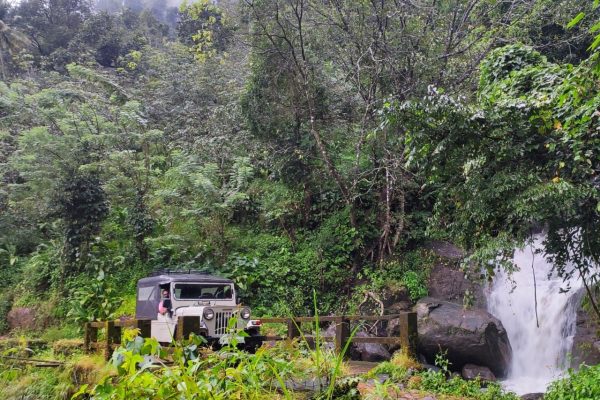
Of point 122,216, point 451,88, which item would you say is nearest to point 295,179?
point 451,88

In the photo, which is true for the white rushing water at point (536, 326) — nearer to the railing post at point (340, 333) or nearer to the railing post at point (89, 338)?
the railing post at point (340, 333)

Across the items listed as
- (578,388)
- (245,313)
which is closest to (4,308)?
(245,313)

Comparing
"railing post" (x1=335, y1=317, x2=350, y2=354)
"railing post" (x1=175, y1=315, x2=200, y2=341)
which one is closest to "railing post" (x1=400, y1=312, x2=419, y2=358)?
"railing post" (x1=335, y1=317, x2=350, y2=354)

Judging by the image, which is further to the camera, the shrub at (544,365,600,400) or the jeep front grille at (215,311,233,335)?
the jeep front grille at (215,311,233,335)

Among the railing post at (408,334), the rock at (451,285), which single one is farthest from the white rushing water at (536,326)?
the railing post at (408,334)

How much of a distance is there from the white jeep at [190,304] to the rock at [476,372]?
4688 millimetres

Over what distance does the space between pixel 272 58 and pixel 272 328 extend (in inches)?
304

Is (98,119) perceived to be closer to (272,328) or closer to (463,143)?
(272,328)

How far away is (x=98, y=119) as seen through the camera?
18.8m

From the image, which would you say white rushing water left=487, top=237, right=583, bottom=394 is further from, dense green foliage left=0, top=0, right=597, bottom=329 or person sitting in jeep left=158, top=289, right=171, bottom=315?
person sitting in jeep left=158, top=289, right=171, bottom=315

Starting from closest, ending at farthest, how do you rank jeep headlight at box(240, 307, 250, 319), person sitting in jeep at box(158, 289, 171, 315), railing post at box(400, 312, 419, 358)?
railing post at box(400, 312, 419, 358)
jeep headlight at box(240, 307, 250, 319)
person sitting in jeep at box(158, 289, 171, 315)

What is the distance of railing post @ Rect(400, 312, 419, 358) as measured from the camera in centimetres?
700

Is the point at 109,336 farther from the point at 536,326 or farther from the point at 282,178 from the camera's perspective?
the point at 536,326

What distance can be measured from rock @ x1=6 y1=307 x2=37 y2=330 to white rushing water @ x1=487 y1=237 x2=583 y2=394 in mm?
13183
